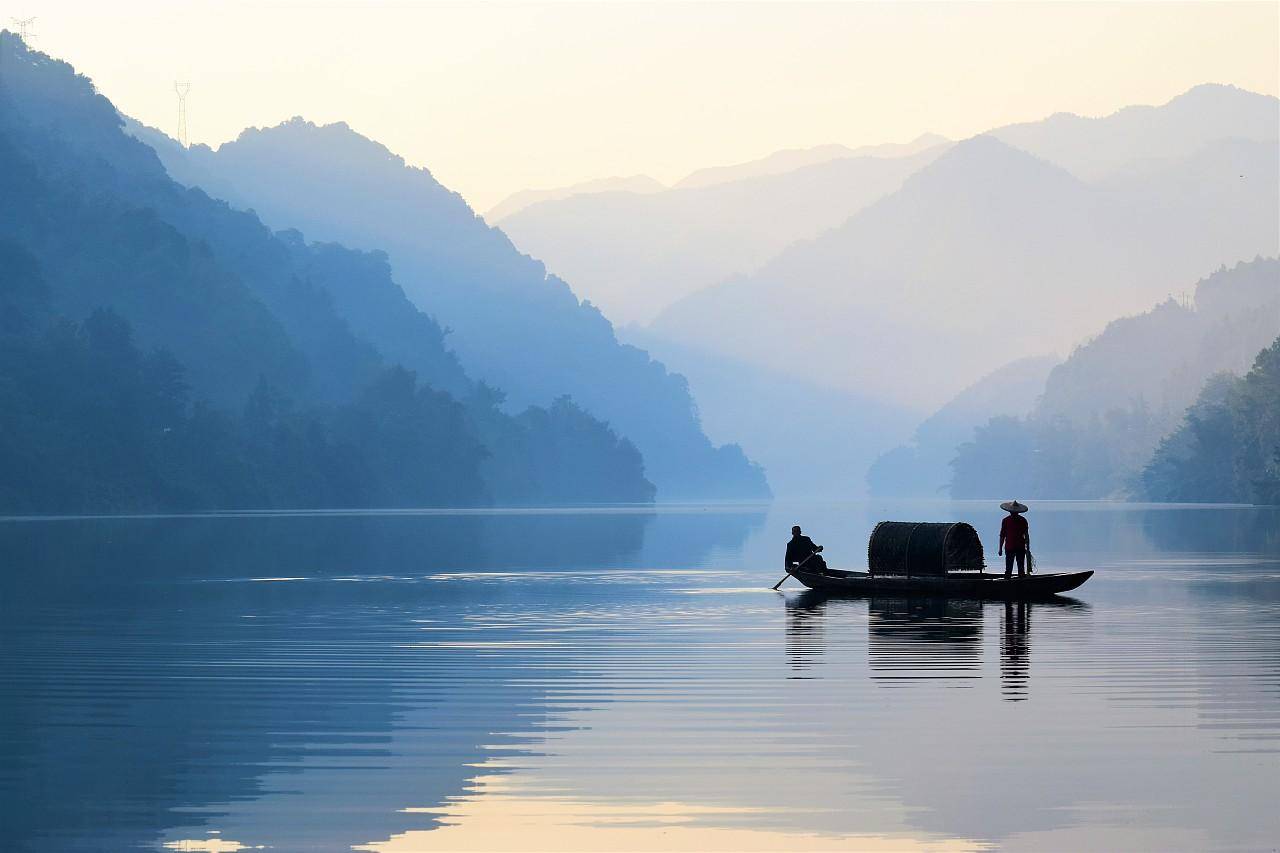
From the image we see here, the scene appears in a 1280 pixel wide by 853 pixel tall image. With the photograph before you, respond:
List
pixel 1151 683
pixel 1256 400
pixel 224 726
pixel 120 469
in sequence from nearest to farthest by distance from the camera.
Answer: pixel 224 726
pixel 1151 683
pixel 120 469
pixel 1256 400

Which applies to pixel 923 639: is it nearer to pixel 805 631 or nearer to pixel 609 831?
pixel 805 631

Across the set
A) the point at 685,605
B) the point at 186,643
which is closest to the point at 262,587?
the point at 685,605

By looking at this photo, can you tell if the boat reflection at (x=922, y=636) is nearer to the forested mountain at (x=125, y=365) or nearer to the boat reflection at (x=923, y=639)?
the boat reflection at (x=923, y=639)

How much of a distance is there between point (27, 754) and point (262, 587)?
33.8 meters

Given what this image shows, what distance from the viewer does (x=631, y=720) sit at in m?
25.8

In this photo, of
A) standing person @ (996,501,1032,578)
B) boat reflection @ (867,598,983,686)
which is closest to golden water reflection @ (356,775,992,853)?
boat reflection @ (867,598,983,686)

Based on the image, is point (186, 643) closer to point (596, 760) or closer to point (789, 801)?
point (596, 760)

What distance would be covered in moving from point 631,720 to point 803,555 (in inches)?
1142

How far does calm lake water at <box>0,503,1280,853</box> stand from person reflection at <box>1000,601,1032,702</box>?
128mm

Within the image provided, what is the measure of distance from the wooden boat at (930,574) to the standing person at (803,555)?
14 centimetres

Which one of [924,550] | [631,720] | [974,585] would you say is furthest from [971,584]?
[631,720]

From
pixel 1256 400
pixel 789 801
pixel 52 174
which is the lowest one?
pixel 789 801

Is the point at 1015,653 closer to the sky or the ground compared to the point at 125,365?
closer to the ground

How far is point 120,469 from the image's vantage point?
491 feet
